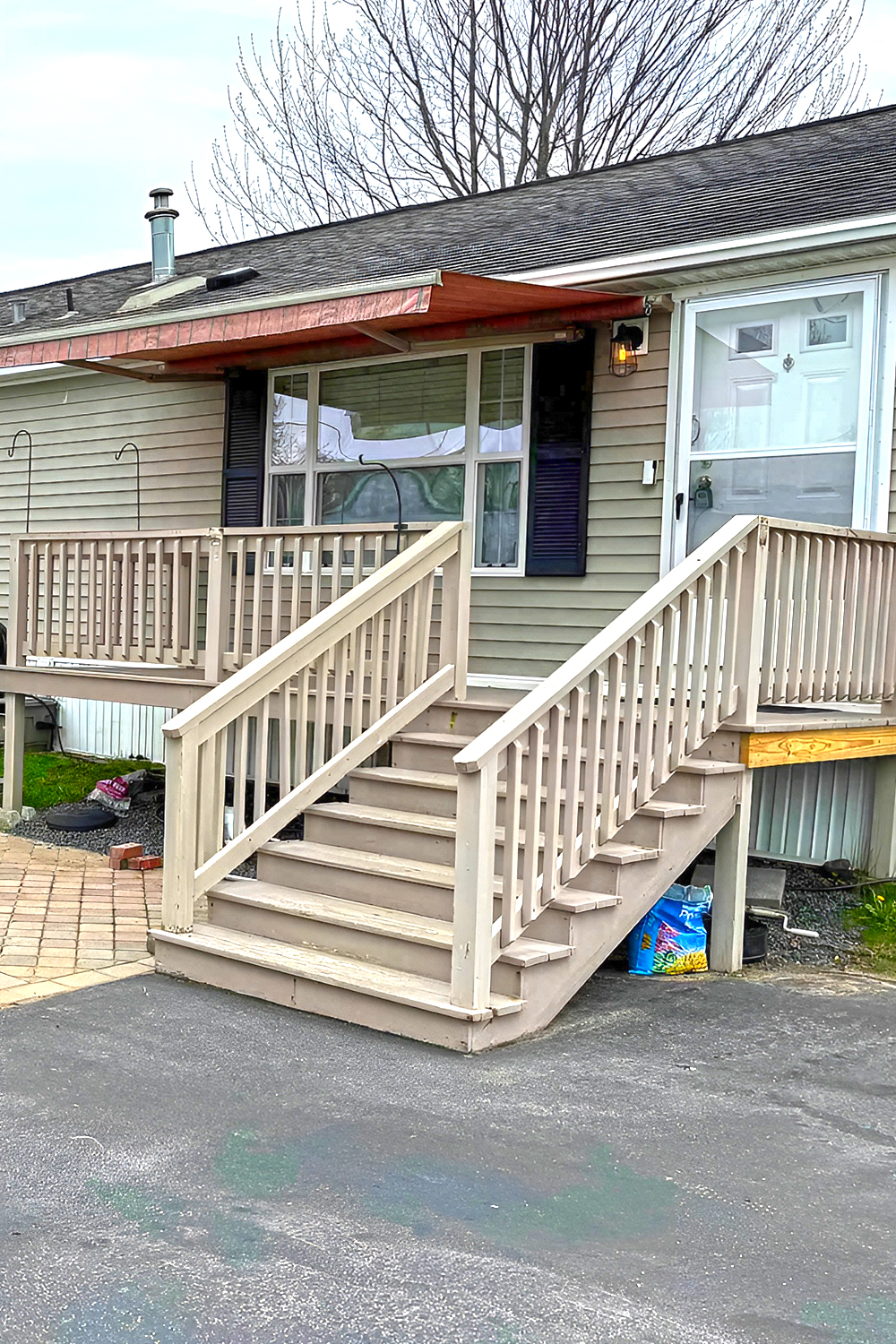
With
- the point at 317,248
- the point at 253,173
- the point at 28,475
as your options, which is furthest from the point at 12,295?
the point at 253,173

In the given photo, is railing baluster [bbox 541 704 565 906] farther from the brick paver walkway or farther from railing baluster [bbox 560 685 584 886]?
the brick paver walkway

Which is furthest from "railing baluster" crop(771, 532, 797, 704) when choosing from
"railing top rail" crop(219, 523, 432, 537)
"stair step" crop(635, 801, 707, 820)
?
"railing top rail" crop(219, 523, 432, 537)

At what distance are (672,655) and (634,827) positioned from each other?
0.72m

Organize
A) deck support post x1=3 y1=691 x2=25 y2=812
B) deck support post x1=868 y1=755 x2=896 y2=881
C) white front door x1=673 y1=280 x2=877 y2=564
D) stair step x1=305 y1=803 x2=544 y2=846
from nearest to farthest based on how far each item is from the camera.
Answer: stair step x1=305 y1=803 x2=544 y2=846 < white front door x1=673 y1=280 x2=877 y2=564 < deck support post x1=868 y1=755 x2=896 y2=881 < deck support post x1=3 y1=691 x2=25 y2=812

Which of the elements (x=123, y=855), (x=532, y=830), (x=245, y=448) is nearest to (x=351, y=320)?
(x=245, y=448)

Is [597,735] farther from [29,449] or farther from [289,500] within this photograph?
[29,449]

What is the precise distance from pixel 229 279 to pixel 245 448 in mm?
1616

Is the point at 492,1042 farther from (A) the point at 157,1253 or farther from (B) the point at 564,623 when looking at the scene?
(B) the point at 564,623

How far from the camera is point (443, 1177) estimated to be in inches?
135

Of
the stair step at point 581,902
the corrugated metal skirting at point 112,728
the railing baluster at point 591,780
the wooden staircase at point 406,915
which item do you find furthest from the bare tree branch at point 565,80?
the stair step at point 581,902

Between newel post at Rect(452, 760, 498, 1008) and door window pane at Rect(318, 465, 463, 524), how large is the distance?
152 inches

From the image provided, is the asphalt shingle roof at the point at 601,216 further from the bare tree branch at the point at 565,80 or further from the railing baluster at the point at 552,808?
the bare tree branch at the point at 565,80

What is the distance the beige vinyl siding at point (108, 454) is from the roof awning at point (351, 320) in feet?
4.62

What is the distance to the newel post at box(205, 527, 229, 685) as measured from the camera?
7.20 meters
